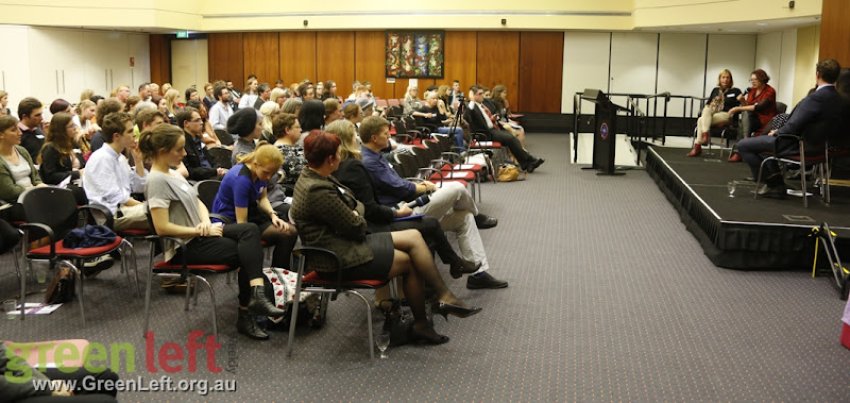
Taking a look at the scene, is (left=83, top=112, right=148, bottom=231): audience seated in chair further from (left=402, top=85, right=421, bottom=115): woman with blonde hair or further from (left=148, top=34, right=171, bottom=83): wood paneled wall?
(left=148, top=34, right=171, bottom=83): wood paneled wall

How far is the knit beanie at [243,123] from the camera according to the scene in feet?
19.4

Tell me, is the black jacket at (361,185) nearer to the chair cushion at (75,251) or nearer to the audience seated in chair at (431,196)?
the audience seated in chair at (431,196)

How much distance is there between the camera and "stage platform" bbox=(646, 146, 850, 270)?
608 cm

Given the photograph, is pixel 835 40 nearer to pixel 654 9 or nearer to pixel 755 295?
pixel 755 295

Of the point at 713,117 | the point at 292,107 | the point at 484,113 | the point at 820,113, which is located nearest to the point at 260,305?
the point at 292,107

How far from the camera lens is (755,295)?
5.49 metres

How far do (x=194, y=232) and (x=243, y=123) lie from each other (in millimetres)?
1678

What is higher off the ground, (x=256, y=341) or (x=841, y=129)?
(x=841, y=129)

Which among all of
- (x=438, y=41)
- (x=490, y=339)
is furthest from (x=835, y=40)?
(x=438, y=41)

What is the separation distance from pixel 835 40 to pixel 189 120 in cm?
718

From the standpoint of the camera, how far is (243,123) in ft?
19.4

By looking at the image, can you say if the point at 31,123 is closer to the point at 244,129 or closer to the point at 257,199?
the point at 244,129

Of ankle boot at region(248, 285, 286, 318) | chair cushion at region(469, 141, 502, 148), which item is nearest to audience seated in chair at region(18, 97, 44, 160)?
ankle boot at region(248, 285, 286, 318)

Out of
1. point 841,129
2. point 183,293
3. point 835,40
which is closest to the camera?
point 183,293
